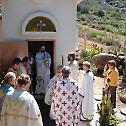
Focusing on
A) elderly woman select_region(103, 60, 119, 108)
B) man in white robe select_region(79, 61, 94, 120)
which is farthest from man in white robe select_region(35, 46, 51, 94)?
man in white robe select_region(79, 61, 94, 120)

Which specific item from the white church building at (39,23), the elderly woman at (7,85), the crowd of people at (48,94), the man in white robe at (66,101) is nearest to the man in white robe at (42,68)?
the crowd of people at (48,94)

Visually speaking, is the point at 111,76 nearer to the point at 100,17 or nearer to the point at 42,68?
the point at 42,68

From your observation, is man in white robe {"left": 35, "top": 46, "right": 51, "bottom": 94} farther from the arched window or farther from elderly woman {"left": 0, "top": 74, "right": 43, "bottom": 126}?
elderly woman {"left": 0, "top": 74, "right": 43, "bottom": 126}

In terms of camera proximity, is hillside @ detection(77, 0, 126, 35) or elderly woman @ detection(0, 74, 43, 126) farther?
hillside @ detection(77, 0, 126, 35)

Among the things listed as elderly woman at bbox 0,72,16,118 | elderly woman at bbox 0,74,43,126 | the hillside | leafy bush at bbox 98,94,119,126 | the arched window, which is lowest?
leafy bush at bbox 98,94,119,126

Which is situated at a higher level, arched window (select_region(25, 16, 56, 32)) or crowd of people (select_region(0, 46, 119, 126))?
arched window (select_region(25, 16, 56, 32))

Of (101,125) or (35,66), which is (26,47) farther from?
(101,125)

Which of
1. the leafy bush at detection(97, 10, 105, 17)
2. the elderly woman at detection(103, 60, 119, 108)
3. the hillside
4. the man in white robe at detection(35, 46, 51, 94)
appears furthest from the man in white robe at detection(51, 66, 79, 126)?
the leafy bush at detection(97, 10, 105, 17)

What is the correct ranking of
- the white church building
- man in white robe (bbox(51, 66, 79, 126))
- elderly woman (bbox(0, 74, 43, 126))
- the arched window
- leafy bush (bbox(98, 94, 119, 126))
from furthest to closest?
the arched window
the white church building
leafy bush (bbox(98, 94, 119, 126))
man in white robe (bbox(51, 66, 79, 126))
elderly woman (bbox(0, 74, 43, 126))

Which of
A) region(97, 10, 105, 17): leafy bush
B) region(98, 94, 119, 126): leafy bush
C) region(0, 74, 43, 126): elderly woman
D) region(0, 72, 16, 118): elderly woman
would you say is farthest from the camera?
region(97, 10, 105, 17): leafy bush

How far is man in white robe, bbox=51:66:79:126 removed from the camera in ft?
25.4

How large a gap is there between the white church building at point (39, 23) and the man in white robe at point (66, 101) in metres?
3.36

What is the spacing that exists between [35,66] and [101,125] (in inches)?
130

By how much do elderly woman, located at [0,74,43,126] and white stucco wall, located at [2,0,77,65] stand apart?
490cm
